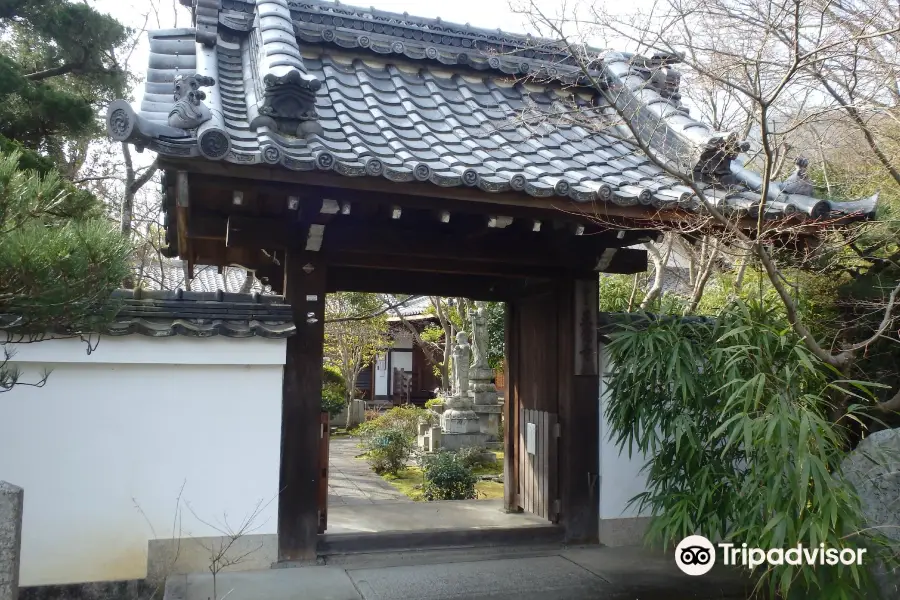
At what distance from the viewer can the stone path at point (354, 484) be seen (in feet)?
32.1

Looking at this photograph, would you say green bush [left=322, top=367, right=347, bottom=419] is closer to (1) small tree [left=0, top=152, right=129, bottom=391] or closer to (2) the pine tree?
(2) the pine tree

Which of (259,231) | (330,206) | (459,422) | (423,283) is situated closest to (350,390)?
(459,422)

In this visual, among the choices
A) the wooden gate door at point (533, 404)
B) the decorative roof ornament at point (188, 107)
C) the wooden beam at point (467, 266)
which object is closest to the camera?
Answer: the decorative roof ornament at point (188, 107)

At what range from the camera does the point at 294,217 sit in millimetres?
5516

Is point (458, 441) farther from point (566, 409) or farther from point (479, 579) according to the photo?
point (479, 579)

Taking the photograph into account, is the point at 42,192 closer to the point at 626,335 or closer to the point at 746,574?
the point at 626,335

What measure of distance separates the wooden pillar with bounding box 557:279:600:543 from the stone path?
347 centimetres

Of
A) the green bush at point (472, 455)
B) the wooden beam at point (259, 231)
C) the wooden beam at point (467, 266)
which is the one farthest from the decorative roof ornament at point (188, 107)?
the green bush at point (472, 455)

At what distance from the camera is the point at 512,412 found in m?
7.78

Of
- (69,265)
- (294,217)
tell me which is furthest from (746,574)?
Answer: (69,265)

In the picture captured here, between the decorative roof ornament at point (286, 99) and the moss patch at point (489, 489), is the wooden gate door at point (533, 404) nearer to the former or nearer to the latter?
the moss patch at point (489, 489)

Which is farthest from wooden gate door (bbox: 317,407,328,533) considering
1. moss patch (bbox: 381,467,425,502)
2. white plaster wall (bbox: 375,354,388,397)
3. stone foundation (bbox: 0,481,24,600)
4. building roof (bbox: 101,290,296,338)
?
white plaster wall (bbox: 375,354,388,397)

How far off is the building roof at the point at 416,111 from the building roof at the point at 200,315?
1.29 metres

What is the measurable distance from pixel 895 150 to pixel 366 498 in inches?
299
